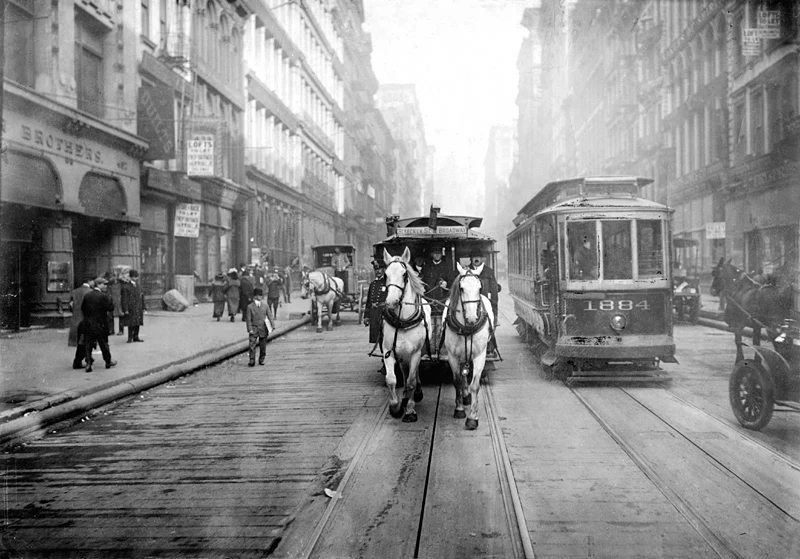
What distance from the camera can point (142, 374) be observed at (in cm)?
1063

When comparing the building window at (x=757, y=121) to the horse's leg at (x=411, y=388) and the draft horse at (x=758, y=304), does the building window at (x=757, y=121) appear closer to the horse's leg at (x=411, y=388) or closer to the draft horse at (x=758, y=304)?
the draft horse at (x=758, y=304)

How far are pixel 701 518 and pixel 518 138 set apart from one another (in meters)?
35.2

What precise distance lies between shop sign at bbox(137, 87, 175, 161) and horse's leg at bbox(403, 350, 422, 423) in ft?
57.2

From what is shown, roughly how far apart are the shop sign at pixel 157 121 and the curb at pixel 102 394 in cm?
1084

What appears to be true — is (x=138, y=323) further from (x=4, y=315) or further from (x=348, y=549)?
(x=348, y=549)

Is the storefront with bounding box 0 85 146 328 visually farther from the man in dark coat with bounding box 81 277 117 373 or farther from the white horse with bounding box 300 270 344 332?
the white horse with bounding box 300 270 344 332

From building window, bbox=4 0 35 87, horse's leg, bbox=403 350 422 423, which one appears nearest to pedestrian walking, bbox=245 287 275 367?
horse's leg, bbox=403 350 422 423

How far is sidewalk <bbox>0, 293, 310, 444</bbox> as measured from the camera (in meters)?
7.93

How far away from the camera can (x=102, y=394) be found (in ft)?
29.5

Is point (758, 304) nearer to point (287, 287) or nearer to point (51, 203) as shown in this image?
point (51, 203)

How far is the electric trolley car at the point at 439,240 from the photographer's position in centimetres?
1029

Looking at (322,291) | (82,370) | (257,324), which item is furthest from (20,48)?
(322,291)

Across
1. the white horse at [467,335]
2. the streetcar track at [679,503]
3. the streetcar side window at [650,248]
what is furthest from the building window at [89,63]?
the streetcar track at [679,503]

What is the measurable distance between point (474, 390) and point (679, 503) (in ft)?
9.83
